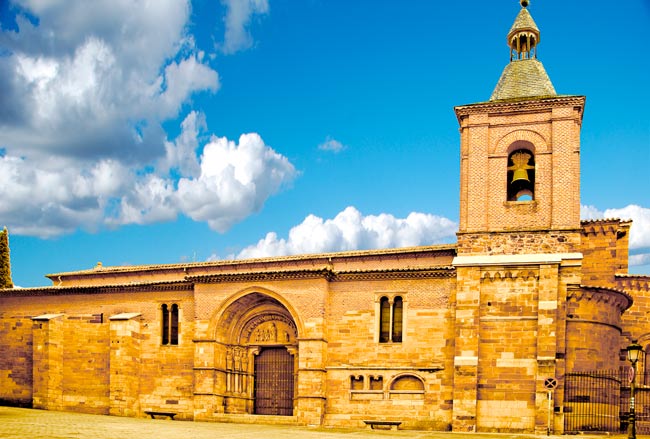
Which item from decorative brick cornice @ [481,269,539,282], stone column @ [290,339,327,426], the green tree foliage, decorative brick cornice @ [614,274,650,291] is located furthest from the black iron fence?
the green tree foliage

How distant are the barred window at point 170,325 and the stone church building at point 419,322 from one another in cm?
10

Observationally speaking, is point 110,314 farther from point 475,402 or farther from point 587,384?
point 587,384

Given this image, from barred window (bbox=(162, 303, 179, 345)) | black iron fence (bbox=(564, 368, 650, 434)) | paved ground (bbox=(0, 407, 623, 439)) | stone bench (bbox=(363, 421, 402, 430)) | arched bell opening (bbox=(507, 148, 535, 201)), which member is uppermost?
arched bell opening (bbox=(507, 148, 535, 201))

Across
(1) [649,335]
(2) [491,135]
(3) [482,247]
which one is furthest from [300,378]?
→ (1) [649,335]

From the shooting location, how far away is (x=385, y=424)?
93.9 ft

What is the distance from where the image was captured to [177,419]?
32.1 meters

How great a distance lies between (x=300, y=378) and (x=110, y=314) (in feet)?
37.3

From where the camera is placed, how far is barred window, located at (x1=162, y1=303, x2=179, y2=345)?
109ft

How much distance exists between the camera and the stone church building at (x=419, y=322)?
27.2 m

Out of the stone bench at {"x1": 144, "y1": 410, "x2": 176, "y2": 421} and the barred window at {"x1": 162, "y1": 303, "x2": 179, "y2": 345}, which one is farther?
the barred window at {"x1": 162, "y1": 303, "x2": 179, "y2": 345}

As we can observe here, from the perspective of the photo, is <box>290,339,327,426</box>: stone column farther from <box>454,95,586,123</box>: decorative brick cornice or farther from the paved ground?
<box>454,95,586,123</box>: decorative brick cornice

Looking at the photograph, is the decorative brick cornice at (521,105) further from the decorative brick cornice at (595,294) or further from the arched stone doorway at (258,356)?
the arched stone doorway at (258,356)

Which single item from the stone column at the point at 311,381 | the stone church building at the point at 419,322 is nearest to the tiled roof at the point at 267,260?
the stone church building at the point at 419,322

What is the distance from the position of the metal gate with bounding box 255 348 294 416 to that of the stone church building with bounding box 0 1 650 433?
0.09 m
